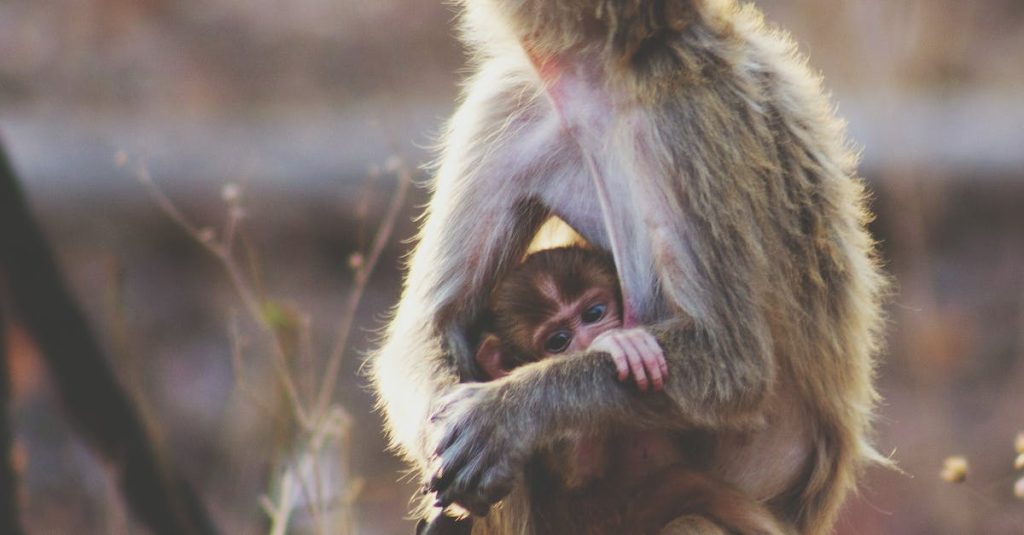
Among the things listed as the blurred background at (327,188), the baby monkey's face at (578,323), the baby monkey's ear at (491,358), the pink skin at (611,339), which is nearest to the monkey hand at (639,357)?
the pink skin at (611,339)

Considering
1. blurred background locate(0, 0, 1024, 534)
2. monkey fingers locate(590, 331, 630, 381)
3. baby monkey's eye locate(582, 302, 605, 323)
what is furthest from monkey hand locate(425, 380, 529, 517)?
blurred background locate(0, 0, 1024, 534)

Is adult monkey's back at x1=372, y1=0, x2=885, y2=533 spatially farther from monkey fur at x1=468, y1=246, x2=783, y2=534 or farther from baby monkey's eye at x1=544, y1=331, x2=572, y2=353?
baby monkey's eye at x1=544, y1=331, x2=572, y2=353

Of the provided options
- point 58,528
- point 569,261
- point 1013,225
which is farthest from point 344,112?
point 569,261

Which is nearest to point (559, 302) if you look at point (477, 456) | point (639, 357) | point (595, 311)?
point (595, 311)

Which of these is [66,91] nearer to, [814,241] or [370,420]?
[370,420]

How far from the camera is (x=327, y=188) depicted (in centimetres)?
1138

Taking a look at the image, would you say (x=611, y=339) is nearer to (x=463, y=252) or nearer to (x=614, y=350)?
(x=614, y=350)

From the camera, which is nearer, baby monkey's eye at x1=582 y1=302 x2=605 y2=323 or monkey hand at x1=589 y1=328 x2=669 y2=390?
monkey hand at x1=589 y1=328 x2=669 y2=390

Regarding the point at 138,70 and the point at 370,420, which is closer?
the point at 370,420

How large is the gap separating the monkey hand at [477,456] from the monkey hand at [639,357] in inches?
13.5

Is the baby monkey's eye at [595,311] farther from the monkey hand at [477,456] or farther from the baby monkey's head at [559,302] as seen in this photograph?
the monkey hand at [477,456]

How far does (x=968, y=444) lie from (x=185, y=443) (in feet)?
19.2

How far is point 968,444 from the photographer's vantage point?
10.6 metres

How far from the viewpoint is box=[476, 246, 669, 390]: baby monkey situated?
4492 millimetres
